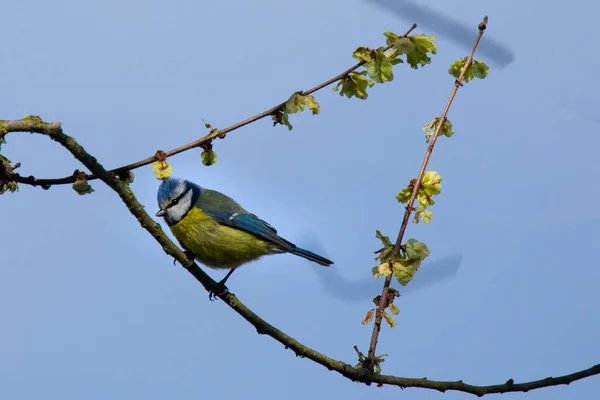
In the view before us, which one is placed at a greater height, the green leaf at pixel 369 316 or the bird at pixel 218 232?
the bird at pixel 218 232

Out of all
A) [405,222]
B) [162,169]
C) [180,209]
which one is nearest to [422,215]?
[405,222]

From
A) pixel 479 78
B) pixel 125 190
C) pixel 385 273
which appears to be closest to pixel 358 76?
pixel 479 78

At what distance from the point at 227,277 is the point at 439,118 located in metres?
1.29

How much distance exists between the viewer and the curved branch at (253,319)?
5.36 feet

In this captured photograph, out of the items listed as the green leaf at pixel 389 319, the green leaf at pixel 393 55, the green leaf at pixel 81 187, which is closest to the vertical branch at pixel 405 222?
the green leaf at pixel 389 319

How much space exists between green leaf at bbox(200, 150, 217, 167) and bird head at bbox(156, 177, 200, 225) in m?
1.38

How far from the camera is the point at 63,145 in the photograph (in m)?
1.67

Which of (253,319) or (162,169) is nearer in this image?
(162,169)

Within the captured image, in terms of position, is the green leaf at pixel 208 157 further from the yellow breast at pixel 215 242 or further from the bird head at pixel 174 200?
the bird head at pixel 174 200

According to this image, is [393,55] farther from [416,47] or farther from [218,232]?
[218,232]

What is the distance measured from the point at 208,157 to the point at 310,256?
4.22 ft

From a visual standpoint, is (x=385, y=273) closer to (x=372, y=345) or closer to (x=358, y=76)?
(x=372, y=345)

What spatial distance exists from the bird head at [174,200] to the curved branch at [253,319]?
3.97ft

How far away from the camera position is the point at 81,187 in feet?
5.61
